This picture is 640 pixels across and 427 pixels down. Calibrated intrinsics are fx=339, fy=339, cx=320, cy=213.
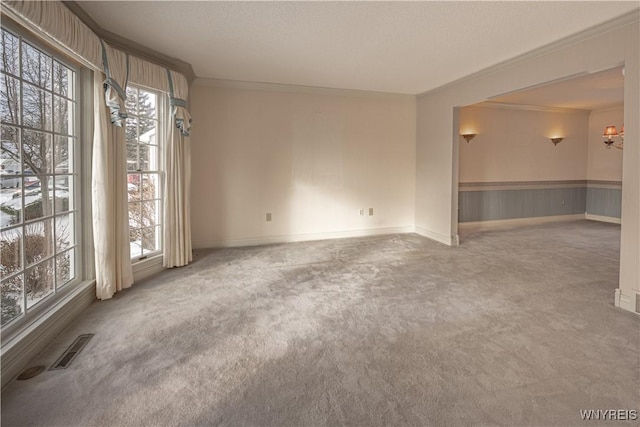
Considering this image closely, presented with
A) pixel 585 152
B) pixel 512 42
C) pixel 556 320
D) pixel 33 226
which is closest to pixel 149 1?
pixel 33 226

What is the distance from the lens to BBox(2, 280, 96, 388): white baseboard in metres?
2.01

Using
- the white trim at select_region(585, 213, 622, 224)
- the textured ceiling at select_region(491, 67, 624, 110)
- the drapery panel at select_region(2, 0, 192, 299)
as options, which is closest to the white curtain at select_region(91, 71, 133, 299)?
the drapery panel at select_region(2, 0, 192, 299)

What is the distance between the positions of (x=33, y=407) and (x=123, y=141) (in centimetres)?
238

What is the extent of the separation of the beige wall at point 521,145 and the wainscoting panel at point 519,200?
17cm

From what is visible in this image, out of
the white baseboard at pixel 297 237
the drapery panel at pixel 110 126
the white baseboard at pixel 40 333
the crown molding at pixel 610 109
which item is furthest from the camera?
the crown molding at pixel 610 109

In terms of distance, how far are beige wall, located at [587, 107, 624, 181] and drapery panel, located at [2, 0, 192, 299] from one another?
8.62 metres

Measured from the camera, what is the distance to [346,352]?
229 cm

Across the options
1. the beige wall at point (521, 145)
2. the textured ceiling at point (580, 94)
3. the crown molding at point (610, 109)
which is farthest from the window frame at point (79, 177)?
the crown molding at point (610, 109)

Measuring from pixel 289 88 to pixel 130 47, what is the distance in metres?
2.42

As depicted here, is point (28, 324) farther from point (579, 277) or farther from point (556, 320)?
point (579, 277)

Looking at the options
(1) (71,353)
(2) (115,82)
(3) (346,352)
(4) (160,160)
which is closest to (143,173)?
(4) (160,160)

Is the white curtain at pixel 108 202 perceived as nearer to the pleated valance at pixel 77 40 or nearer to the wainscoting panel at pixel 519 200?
the pleated valance at pixel 77 40

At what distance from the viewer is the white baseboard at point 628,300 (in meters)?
2.88

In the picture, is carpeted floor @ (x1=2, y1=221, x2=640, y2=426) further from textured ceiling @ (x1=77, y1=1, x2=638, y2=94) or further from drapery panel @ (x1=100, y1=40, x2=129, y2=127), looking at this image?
textured ceiling @ (x1=77, y1=1, x2=638, y2=94)
